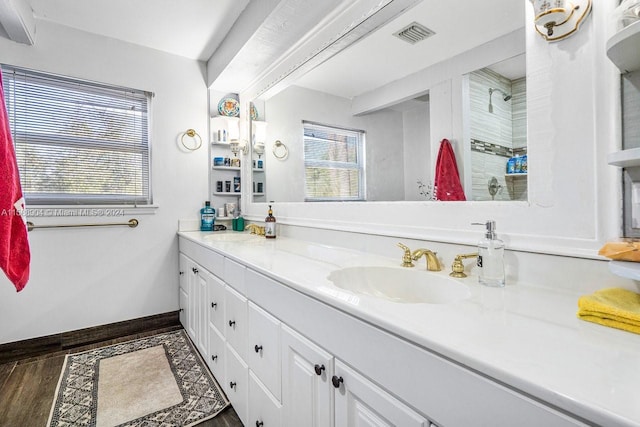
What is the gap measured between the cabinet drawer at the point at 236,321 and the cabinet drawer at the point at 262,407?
0.14 metres

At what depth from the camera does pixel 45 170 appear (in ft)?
7.18

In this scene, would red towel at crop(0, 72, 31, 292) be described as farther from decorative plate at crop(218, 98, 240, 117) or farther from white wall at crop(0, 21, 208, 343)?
decorative plate at crop(218, 98, 240, 117)

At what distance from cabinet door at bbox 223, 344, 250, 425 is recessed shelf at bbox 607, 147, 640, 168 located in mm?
1398

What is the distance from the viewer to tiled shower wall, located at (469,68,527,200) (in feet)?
3.03

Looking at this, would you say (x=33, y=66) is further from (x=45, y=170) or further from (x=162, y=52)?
(x=162, y=52)

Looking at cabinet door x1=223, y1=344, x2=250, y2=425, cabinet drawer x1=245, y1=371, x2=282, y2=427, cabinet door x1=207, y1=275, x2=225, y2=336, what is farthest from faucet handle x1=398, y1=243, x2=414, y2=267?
cabinet door x1=207, y1=275, x2=225, y2=336

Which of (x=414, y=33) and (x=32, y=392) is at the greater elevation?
(x=414, y=33)

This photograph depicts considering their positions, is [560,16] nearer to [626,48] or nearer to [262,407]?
[626,48]

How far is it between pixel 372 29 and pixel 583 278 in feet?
4.22

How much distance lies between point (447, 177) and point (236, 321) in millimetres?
1121

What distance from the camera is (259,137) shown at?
251 cm

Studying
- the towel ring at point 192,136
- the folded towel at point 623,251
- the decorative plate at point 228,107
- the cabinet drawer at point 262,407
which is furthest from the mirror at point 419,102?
the towel ring at point 192,136

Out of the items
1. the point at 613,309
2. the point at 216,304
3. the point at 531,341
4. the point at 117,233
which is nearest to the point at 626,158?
the point at 613,309

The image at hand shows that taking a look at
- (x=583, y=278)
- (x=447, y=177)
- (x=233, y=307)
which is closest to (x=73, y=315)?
(x=233, y=307)
